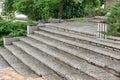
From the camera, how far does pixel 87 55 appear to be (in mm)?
5059

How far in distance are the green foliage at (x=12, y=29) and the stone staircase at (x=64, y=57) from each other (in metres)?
0.98

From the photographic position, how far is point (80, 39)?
6.05 metres

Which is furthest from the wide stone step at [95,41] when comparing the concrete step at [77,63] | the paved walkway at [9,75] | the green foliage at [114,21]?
the paved walkway at [9,75]

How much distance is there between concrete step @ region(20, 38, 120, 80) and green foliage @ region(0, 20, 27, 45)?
2.06 meters

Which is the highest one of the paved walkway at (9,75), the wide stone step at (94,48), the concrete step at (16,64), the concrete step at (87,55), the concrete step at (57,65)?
the wide stone step at (94,48)

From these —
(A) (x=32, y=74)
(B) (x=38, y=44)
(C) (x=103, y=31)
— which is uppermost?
(C) (x=103, y=31)

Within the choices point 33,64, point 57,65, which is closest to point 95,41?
point 57,65

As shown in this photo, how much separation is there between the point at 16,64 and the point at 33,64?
2.21 ft

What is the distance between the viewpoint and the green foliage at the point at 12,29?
8.70m

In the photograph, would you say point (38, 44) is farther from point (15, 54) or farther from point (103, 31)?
point (103, 31)

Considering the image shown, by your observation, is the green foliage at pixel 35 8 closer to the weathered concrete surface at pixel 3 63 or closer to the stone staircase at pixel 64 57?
the stone staircase at pixel 64 57

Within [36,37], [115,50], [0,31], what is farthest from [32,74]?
[0,31]

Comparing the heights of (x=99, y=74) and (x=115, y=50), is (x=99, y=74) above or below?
below

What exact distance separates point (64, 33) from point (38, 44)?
909 mm
